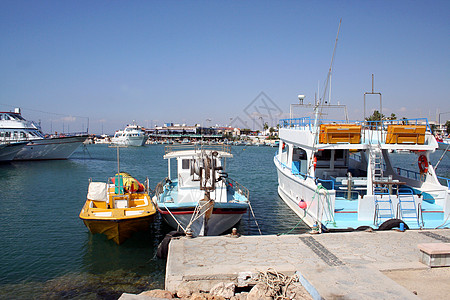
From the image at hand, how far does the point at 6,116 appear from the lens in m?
53.4

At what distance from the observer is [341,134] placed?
14.0 metres

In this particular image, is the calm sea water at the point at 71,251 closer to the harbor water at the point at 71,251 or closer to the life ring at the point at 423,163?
the harbor water at the point at 71,251

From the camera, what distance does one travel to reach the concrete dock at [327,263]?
7.12m

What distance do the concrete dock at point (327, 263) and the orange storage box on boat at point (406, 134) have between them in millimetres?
3980

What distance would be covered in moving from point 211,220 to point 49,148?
46.9m

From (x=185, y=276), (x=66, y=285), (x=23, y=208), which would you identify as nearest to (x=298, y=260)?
(x=185, y=276)

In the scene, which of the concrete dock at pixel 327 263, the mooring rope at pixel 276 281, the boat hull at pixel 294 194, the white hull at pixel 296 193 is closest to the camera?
the concrete dock at pixel 327 263

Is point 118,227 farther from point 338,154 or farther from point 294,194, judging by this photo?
point 338,154

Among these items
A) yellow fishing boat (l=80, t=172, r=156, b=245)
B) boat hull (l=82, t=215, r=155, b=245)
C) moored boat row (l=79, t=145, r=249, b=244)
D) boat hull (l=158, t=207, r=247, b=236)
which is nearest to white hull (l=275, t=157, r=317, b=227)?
moored boat row (l=79, t=145, r=249, b=244)

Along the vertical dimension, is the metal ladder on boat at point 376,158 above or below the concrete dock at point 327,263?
above

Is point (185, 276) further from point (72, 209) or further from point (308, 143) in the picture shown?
point (72, 209)

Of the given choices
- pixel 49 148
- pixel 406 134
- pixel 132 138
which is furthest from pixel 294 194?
pixel 132 138

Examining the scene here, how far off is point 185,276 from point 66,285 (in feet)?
15.4

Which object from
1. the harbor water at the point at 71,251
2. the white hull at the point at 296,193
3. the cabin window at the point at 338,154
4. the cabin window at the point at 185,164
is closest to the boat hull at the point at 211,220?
the harbor water at the point at 71,251
